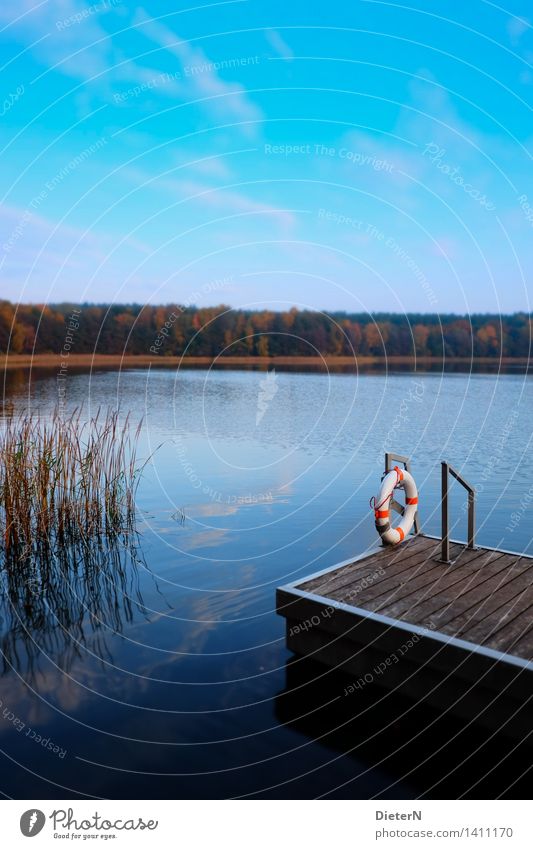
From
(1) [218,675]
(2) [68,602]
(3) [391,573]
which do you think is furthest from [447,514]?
(2) [68,602]

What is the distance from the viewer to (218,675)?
5949 mm

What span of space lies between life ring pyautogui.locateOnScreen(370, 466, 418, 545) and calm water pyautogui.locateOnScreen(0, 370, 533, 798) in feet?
5.66

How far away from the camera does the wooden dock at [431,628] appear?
15.0 ft

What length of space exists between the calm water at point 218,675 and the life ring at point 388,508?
172 centimetres

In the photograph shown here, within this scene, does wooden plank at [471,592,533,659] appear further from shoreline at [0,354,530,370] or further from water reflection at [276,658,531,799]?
shoreline at [0,354,530,370]

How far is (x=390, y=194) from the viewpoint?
11.0 metres

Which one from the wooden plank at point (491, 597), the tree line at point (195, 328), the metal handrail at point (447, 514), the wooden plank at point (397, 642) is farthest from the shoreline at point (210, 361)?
the wooden plank at point (397, 642)

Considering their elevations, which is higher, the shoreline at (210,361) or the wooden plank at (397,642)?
the shoreline at (210,361)

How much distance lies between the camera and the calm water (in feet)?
14.8

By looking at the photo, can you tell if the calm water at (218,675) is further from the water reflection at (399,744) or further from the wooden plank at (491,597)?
the wooden plank at (491,597)

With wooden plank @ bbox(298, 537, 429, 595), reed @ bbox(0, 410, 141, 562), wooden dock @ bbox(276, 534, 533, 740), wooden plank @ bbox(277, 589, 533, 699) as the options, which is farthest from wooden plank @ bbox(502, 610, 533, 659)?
reed @ bbox(0, 410, 141, 562)

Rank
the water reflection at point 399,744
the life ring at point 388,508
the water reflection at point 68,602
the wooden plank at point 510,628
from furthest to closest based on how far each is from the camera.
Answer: the life ring at point 388,508 < the water reflection at point 68,602 < the wooden plank at point 510,628 < the water reflection at point 399,744

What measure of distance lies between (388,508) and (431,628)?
8.07ft

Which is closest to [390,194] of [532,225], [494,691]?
[532,225]
